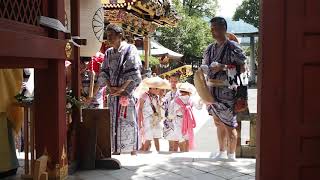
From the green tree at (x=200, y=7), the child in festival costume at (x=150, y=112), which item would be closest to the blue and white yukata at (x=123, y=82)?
the child in festival costume at (x=150, y=112)

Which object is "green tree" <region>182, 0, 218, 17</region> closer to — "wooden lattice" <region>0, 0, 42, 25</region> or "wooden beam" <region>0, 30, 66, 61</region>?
"wooden beam" <region>0, 30, 66, 61</region>

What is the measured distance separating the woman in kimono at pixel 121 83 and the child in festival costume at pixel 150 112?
4.74ft

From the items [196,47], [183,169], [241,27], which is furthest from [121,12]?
[196,47]

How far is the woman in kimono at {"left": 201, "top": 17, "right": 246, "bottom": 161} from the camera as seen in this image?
544 centimetres

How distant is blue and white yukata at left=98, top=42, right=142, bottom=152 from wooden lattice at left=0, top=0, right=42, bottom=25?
→ 206cm

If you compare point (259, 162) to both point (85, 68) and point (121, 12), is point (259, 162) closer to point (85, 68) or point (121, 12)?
point (85, 68)

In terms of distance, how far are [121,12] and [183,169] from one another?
6.67 metres

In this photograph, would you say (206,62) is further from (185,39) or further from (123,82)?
(185,39)

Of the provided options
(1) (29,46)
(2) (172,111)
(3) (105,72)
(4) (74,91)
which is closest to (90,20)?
(3) (105,72)

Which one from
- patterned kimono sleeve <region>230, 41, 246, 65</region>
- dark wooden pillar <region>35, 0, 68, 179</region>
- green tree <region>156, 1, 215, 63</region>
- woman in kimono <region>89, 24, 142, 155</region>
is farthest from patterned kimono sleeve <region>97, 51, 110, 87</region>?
green tree <region>156, 1, 215, 63</region>

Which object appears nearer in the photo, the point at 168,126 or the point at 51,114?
the point at 51,114

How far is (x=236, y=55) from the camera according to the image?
18.0 ft

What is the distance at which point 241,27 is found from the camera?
22250mm

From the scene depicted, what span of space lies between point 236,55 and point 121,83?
4.75 ft
